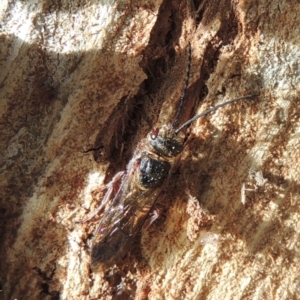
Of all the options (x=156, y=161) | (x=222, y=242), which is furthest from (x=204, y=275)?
(x=156, y=161)

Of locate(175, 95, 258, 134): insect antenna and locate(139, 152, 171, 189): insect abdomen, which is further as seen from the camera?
locate(139, 152, 171, 189): insect abdomen

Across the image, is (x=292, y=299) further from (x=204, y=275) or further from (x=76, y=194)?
(x=76, y=194)

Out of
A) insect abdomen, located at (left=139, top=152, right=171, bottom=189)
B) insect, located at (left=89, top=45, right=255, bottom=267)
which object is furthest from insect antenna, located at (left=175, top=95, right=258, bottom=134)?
insect abdomen, located at (left=139, top=152, right=171, bottom=189)

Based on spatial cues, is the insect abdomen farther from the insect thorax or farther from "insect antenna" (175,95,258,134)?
"insect antenna" (175,95,258,134)

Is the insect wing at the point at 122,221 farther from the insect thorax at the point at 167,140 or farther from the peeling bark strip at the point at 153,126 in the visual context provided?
the insect thorax at the point at 167,140

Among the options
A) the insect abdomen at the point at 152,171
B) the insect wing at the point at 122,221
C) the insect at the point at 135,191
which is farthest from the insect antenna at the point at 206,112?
the insect wing at the point at 122,221

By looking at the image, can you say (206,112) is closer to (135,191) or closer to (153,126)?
(153,126)

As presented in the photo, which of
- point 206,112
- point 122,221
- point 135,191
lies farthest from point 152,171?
point 206,112
